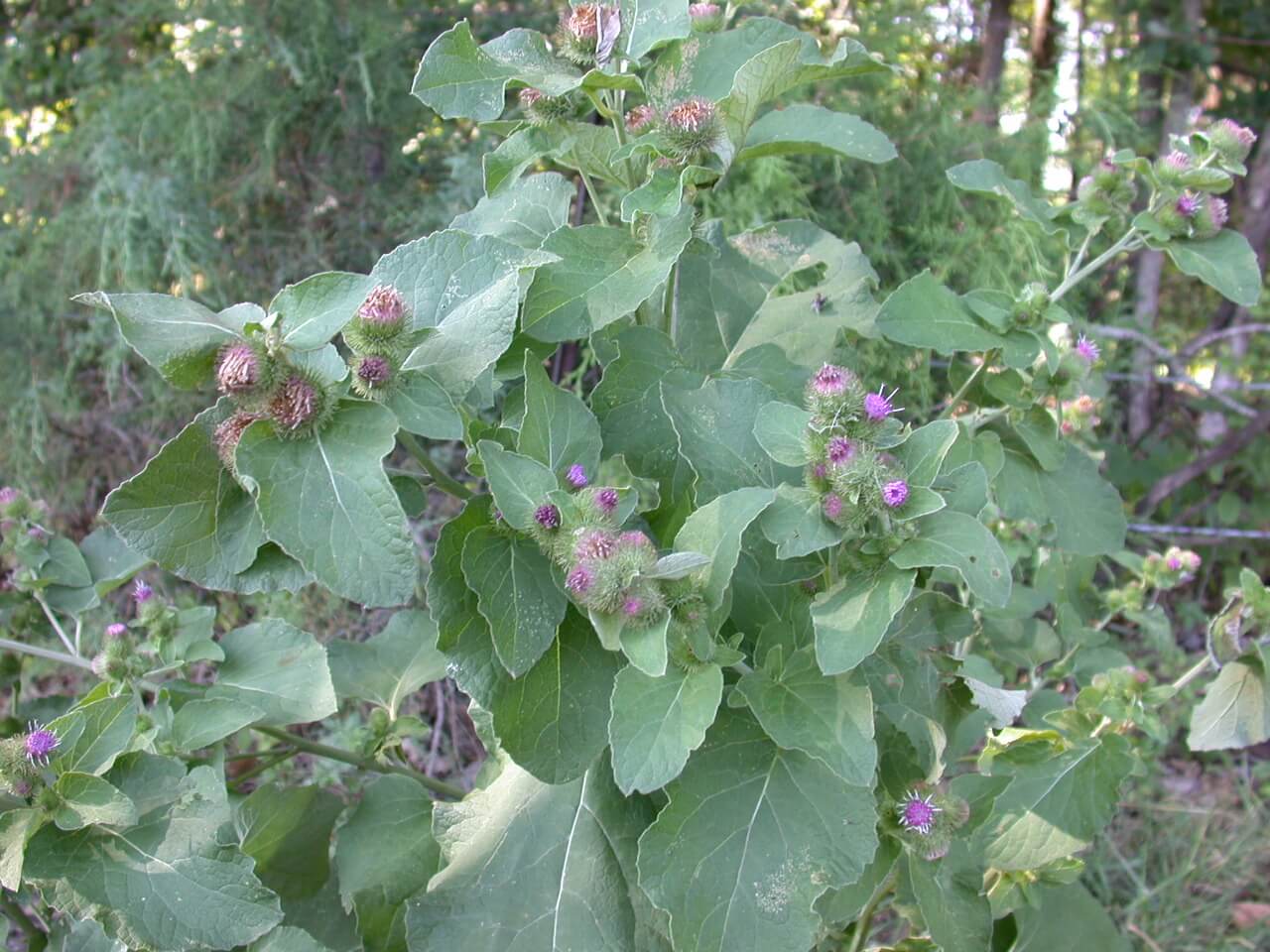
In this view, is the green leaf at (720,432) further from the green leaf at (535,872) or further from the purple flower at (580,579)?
the green leaf at (535,872)

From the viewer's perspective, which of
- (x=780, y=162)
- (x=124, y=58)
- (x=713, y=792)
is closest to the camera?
(x=713, y=792)

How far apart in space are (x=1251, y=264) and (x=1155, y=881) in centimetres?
226

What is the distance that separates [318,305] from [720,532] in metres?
0.47

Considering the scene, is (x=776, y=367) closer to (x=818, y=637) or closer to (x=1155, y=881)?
(x=818, y=637)

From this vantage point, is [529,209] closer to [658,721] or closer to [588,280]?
[588,280]

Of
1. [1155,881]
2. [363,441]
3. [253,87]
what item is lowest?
[1155,881]

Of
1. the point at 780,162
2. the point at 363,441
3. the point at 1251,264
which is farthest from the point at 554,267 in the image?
the point at 780,162

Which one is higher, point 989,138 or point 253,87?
point 253,87

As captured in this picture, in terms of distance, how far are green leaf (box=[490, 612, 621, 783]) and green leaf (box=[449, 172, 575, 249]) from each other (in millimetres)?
599

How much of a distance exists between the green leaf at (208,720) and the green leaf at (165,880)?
9cm

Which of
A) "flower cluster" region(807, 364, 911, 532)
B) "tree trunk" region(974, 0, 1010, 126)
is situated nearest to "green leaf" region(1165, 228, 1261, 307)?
"flower cluster" region(807, 364, 911, 532)

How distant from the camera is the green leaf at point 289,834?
5.13 feet

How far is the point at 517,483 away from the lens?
1.13 m

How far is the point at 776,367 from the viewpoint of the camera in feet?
4.92
